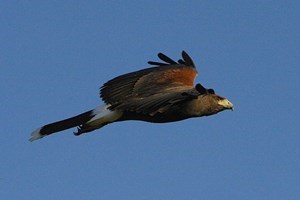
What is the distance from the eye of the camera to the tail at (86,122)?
13102 mm

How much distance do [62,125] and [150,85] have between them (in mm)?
1692

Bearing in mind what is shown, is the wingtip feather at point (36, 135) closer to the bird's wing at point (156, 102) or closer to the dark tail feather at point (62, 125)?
the dark tail feather at point (62, 125)

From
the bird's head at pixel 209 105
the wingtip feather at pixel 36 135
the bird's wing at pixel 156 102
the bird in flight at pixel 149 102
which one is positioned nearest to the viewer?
the bird's wing at pixel 156 102

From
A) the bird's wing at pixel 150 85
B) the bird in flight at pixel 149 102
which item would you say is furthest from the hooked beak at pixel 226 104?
the bird's wing at pixel 150 85

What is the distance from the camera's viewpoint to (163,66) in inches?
617

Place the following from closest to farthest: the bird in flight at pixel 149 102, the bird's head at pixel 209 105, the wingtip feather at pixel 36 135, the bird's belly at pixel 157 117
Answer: the bird in flight at pixel 149 102
the bird's belly at pixel 157 117
the bird's head at pixel 209 105
the wingtip feather at pixel 36 135

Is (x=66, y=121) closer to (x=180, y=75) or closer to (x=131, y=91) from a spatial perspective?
(x=131, y=91)

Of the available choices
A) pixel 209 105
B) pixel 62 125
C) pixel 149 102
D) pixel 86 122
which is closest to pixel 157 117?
pixel 149 102

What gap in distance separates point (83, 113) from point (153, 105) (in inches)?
80.2

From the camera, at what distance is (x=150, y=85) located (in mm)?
14016

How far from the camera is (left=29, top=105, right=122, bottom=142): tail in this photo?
13.1m

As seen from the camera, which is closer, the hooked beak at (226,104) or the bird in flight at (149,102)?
the bird in flight at (149,102)

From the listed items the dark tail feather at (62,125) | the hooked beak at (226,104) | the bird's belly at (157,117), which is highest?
the dark tail feather at (62,125)

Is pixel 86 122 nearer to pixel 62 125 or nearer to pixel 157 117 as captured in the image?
pixel 62 125
